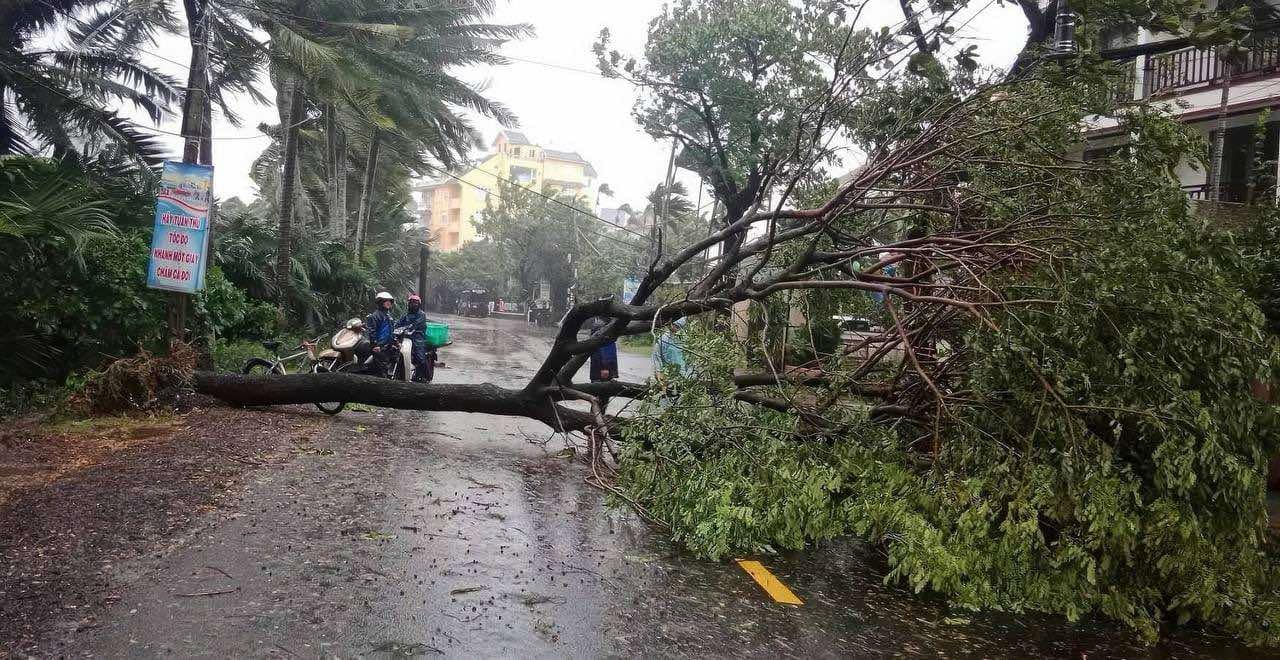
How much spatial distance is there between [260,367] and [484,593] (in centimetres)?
844

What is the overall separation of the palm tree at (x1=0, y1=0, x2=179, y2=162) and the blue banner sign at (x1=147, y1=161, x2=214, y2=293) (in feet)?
9.79

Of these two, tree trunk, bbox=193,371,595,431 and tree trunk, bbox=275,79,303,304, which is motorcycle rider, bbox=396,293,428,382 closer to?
tree trunk, bbox=193,371,595,431

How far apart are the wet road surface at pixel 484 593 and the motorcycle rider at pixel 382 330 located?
4.50m

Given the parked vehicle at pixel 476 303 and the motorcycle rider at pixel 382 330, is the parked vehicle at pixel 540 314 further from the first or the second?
the motorcycle rider at pixel 382 330

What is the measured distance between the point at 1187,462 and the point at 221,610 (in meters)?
5.19

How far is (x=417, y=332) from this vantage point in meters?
13.6

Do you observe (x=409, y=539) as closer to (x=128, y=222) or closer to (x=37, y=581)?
(x=37, y=581)

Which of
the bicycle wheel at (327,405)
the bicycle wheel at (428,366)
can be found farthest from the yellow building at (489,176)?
the bicycle wheel at (327,405)

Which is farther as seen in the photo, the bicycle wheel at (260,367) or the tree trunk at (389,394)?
the bicycle wheel at (260,367)

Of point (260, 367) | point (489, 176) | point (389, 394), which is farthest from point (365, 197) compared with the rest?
point (489, 176)

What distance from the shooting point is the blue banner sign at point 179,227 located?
35.0ft

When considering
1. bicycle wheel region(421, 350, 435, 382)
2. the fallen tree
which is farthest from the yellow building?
the fallen tree

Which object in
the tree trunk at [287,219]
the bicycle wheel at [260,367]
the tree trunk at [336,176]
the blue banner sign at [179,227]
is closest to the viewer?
the blue banner sign at [179,227]

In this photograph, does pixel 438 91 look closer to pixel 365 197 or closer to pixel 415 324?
pixel 365 197
